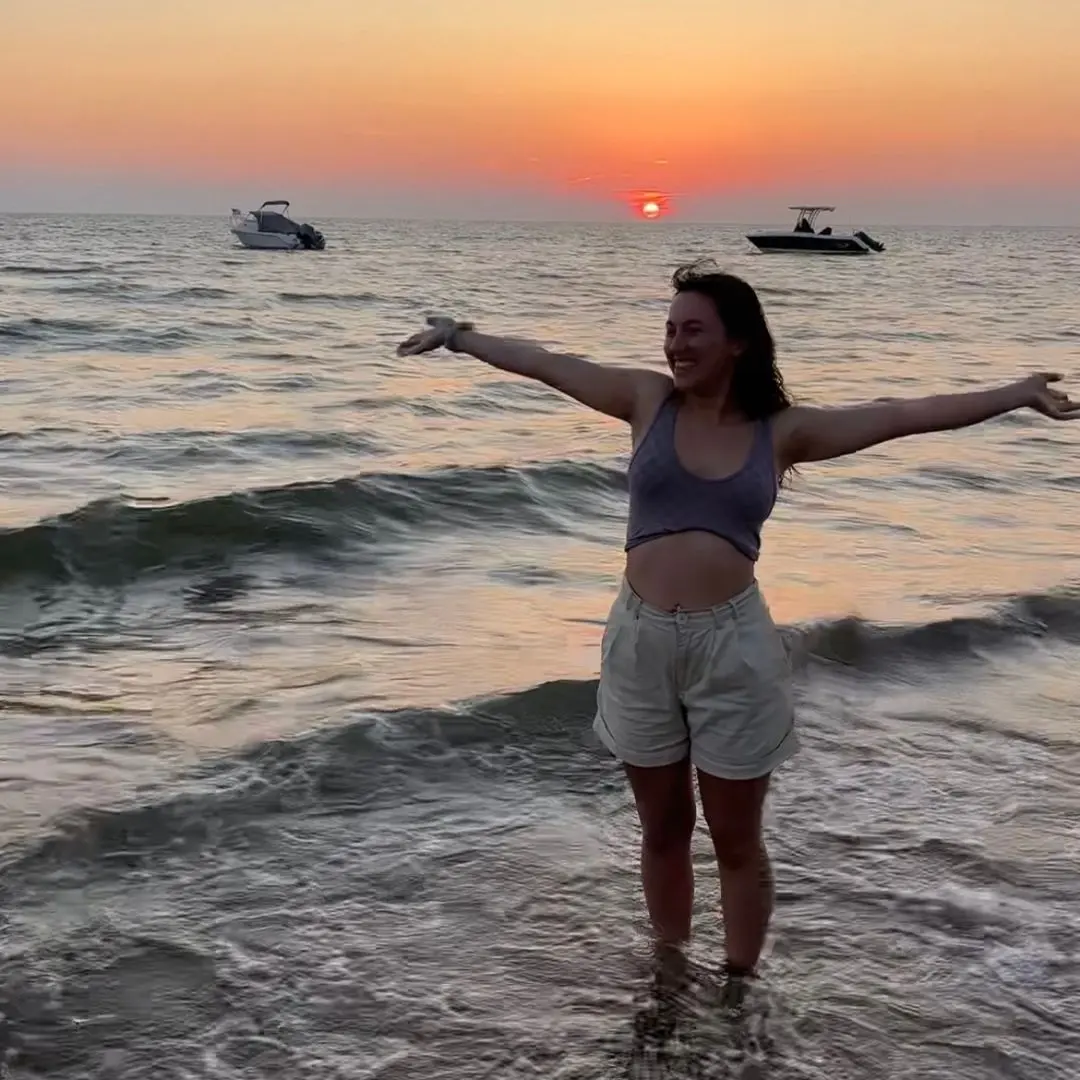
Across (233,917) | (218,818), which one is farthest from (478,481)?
(233,917)

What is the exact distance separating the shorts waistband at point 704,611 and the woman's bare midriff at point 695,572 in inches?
0.5

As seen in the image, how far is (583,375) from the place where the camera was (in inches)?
163

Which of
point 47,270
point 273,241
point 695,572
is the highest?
point 273,241

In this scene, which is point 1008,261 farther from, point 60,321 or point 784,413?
point 784,413

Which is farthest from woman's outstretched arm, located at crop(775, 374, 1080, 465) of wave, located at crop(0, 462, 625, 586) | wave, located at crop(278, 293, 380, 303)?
wave, located at crop(278, 293, 380, 303)

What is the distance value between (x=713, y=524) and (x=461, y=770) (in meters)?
3.14

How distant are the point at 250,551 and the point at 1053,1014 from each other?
8406 mm

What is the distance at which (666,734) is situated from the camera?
159 inches

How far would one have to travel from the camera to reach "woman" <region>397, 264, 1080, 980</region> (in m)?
3.90

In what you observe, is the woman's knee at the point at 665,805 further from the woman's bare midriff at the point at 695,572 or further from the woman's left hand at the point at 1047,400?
the woman's left hand at the point at 1047,400

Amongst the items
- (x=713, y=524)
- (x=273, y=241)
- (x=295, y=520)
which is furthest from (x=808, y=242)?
(x=713, y=524)

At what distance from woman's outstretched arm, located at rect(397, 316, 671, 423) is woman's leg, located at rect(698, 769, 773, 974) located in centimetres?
116

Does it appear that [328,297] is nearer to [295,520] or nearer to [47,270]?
[47,270]

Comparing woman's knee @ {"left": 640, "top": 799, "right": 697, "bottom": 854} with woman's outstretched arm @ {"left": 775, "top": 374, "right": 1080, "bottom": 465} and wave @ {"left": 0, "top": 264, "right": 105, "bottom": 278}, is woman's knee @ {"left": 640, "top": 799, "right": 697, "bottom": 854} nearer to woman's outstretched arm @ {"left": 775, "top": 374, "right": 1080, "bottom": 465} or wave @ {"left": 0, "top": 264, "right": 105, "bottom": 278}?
woman's outstretched arm @ {"left": 775, "top": 374, "right": 1080, "bottom": 465}
